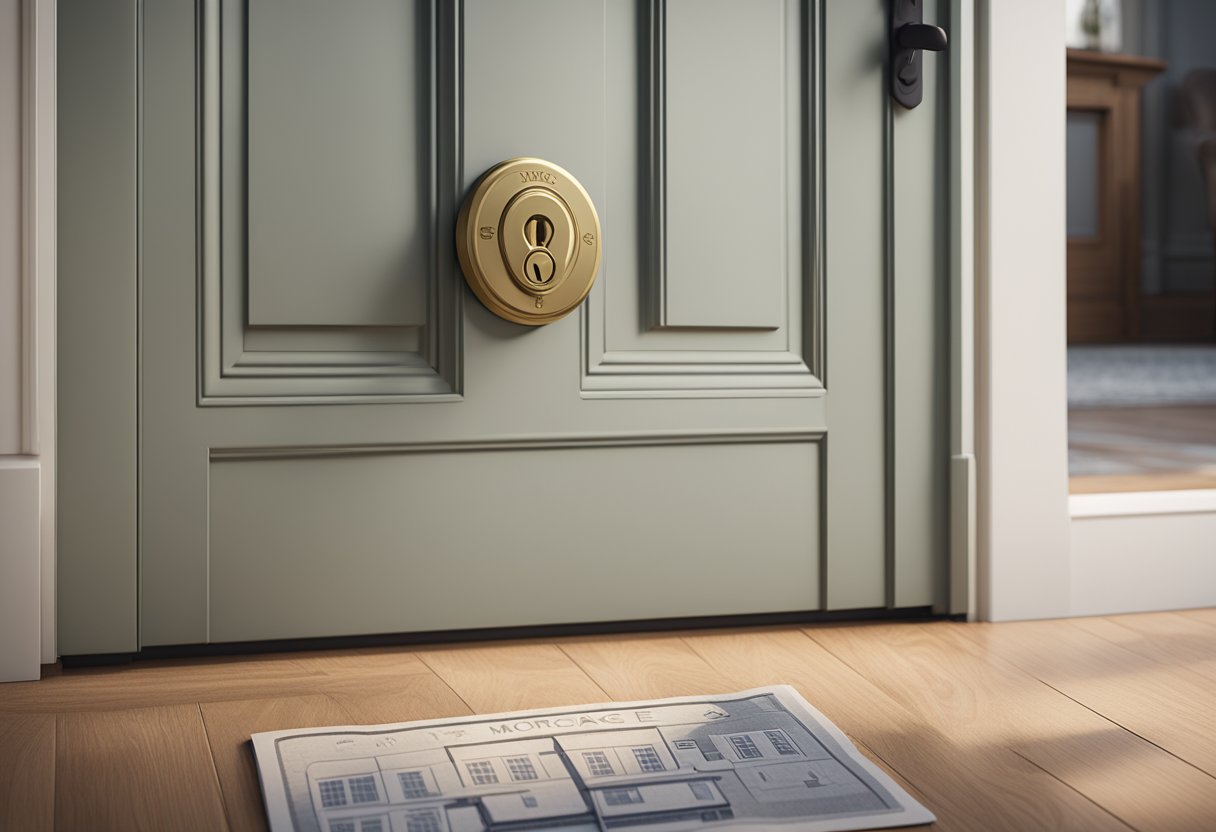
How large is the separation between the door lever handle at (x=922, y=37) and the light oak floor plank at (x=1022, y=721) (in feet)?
2.19

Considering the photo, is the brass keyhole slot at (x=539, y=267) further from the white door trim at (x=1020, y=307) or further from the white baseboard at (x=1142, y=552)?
the white baseboard at (x=1142, y=552)

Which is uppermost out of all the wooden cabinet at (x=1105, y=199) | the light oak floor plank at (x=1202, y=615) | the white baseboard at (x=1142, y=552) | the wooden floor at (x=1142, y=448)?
the wooden cabinet at (x=1105, y=199)

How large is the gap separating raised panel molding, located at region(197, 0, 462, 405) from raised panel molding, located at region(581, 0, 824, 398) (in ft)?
0.56

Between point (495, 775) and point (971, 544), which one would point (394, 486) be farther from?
point (971, 544)

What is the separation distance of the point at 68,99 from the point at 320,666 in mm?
615

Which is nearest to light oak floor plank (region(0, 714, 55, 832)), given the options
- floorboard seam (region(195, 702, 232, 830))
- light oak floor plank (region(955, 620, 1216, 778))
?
floorboard seam (region(195, 702, 232, 830))

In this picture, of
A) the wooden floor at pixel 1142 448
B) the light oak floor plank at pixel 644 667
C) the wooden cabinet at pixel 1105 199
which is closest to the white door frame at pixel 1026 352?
the wooden floor at pixel 1142 448

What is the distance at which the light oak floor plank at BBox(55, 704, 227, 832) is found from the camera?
828 mm

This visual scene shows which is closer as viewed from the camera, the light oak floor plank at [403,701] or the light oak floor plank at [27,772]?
the light oak floor plank at [27,772]

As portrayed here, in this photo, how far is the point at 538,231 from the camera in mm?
1258

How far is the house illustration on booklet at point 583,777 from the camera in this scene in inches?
32.3

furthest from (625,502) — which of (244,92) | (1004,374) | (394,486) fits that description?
(244,92)

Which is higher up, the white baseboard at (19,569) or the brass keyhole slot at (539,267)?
the brass keyhole slot at (539,267)

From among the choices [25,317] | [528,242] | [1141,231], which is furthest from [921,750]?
[1141,231]
